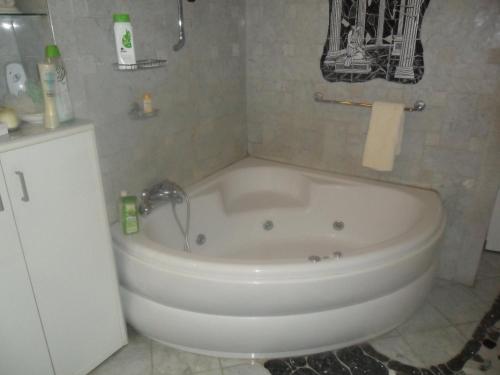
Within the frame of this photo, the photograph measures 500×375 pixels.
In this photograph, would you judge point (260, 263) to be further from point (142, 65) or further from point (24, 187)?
point (142, 65)

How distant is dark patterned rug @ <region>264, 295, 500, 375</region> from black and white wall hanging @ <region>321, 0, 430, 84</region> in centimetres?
136

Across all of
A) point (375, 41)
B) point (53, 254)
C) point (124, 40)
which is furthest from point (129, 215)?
point (375, 41)

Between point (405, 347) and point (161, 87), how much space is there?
1.70 m

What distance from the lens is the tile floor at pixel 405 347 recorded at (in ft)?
5.79

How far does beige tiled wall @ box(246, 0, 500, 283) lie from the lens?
6.47ft

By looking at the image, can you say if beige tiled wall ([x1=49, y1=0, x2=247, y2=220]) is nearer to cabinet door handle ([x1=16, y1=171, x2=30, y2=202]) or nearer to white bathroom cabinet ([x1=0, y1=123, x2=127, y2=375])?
white bathroom cabinet ([x1=0, y1=123, x2=127, y2=375])

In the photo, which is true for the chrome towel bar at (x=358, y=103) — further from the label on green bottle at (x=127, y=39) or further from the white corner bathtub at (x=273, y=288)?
the label on green bottle at (x=127, y=39)

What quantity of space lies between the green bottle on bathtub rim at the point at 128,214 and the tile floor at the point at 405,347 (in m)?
0.58

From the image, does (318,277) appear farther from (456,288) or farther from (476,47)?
(476,47)

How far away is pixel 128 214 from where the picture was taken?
5.63 ft

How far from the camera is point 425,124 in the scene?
217 centimetres

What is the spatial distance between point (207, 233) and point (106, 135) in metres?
0.84

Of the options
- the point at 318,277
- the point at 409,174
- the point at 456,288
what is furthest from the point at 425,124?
the point at 318,277

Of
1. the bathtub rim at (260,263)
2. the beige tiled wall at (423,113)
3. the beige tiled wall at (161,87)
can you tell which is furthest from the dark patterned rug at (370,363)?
the beige tiled wall at (161,87)
